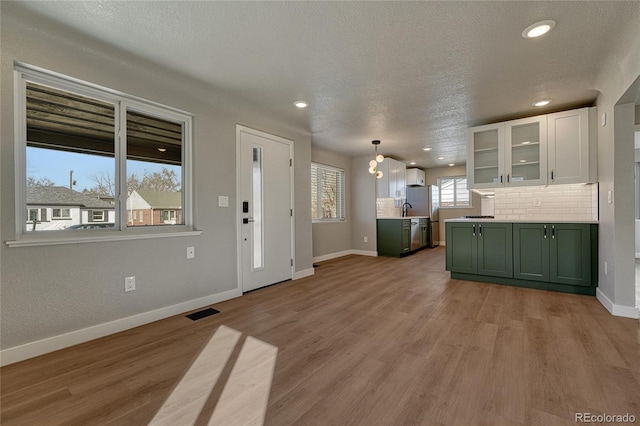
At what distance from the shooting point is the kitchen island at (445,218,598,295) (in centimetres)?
347

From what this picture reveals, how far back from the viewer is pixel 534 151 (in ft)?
13.0

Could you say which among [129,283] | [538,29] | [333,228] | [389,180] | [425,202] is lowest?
[129,283]

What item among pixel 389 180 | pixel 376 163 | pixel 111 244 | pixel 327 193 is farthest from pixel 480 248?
pixel 111 244

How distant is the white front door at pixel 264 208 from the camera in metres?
3.79

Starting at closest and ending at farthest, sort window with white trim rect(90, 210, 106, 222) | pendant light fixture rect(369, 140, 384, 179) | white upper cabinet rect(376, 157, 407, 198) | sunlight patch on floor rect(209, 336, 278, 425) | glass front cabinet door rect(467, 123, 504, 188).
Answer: sunlight patch on floor rect(209, 336, 278, 425) < window with white trim rect(90, 210, 106, 222) < glass front cabinet door rect(467, 123, 504, 188) < pendant light fixture rect(369, 140, 384, 179) < white upper cabinet rect(376, 157, 407, 198)

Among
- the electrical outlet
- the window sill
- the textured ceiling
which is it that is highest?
the textured ceiling

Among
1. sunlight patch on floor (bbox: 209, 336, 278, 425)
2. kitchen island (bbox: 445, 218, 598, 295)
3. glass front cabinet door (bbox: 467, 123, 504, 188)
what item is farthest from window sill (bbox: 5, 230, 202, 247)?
glass front cabinet door (bbox: 467, 123, 504, 188)

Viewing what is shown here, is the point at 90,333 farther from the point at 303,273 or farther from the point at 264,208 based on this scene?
the point at 303,273

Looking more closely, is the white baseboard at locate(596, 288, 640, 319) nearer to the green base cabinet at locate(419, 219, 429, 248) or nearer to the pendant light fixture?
the pendant light fixture

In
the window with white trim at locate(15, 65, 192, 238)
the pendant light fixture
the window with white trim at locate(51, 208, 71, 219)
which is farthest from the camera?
the pendant light fixture

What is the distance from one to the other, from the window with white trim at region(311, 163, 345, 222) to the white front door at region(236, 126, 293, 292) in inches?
66.7

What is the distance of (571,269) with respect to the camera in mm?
3525

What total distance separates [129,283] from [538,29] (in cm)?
404

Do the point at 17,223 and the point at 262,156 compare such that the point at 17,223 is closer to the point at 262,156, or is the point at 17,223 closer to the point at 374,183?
the point at 262,156
